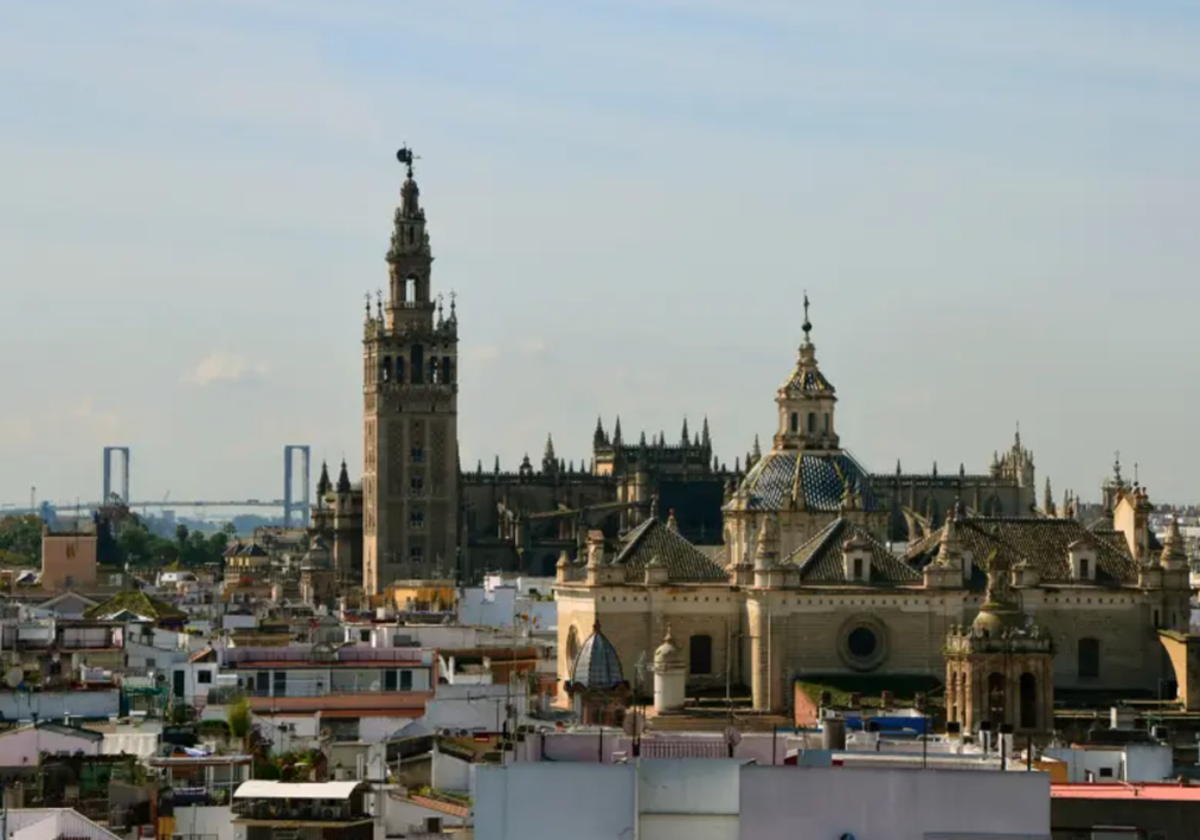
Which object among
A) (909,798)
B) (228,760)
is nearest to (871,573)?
(228,760)

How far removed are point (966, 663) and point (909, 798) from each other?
41824 mm

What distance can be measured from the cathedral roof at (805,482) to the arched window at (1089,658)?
8.09 meters

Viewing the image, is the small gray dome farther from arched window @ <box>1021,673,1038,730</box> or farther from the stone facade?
arched window @ <box>1021,673,1038,730</box>

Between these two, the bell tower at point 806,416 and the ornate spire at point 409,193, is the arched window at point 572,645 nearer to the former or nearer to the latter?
the bell tower at point 806,416

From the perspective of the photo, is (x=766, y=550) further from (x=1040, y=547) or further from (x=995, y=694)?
(x=995, y=694)

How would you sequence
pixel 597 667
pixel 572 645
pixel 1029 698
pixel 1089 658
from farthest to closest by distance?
pixel 572 645, pixel 1089 658, pixel 597 667, pixel 1029 698

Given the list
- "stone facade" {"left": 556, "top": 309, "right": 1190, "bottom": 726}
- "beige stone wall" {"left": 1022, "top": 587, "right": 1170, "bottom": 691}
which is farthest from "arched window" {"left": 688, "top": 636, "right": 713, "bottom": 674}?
"beige stone wall" {"left": 1022, "top": 587, "right": 1170, "bottom": 691}

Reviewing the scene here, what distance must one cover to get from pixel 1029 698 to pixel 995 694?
2.19 feet

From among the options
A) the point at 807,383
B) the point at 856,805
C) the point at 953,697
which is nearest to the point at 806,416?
the point at 807,383

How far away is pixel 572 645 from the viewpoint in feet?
295

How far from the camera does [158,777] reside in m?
54.7

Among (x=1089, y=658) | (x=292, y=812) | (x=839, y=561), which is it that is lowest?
(x=292, y=812)

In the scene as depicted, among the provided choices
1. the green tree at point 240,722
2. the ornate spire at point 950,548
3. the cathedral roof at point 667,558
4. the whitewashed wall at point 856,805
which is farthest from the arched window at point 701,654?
the whitewashed wall at point 856,805

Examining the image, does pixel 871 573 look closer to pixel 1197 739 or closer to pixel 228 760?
pixel 1197 739
